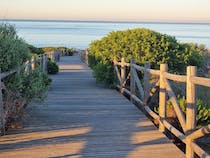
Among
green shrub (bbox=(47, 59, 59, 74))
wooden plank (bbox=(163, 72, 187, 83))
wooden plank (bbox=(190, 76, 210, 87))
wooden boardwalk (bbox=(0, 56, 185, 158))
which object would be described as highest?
wooden plank (bbox=(190, 76, 210, 87))

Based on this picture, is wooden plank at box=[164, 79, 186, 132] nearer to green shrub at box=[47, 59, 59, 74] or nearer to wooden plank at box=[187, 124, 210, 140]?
wooden plank at box=[187, 124, 210, 140]

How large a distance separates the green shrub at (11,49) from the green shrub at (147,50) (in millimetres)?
6208

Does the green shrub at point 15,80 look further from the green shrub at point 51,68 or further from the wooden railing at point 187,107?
the green shrub at point 51,68

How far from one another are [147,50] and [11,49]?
7487 millimetres

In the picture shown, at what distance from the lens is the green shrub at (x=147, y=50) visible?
Result: 15.1 metres

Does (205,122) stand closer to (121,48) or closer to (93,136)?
(93,136)

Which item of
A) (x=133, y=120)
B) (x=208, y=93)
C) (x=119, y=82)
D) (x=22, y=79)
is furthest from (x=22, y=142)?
(x=119, y=82)

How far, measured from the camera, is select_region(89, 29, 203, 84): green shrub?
15.1 metres

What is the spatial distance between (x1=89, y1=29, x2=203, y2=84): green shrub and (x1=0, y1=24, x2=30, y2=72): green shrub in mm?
6208

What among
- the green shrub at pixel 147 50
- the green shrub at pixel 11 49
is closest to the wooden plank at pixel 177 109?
the green shrub at pixel 11 49

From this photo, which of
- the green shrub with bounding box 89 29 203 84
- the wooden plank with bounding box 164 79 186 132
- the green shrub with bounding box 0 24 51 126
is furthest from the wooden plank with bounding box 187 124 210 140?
the green shrub with bounding box 89 29 203 84

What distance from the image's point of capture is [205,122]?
8.90 metres

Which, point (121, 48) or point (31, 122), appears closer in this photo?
point (31, 122)

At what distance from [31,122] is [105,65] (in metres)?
6.56
